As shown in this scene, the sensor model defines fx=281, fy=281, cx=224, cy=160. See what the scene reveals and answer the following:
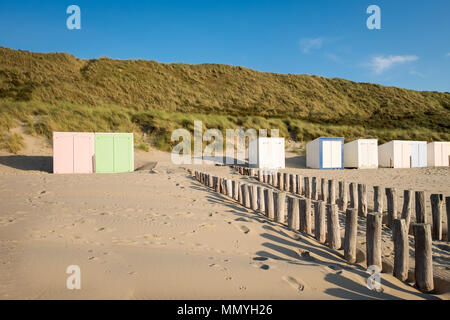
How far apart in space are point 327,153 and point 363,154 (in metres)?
2.40

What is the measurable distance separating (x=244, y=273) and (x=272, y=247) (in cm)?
97

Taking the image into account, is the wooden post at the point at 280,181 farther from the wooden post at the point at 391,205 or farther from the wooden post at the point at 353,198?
the wooden post at the point at 391,205

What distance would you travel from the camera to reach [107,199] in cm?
650

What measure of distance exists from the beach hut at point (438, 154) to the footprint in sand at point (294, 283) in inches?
783

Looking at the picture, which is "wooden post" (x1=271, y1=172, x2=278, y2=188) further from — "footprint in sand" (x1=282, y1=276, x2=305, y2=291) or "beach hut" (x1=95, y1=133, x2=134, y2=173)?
"beach hut" (x1=95, y1=133, x2=134, y2=173)

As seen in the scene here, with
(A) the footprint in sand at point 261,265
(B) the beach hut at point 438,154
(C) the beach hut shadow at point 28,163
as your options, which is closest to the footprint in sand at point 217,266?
(A) the footprint in sand at point 261,265

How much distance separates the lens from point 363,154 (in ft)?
55.6

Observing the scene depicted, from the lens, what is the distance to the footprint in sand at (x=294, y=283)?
285cm

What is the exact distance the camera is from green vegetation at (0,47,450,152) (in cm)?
1938

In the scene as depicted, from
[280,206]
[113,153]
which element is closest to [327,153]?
[113,153]

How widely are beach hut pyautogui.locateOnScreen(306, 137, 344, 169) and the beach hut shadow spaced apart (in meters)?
14.0

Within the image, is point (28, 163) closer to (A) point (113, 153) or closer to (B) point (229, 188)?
(A) point (113, 153)
